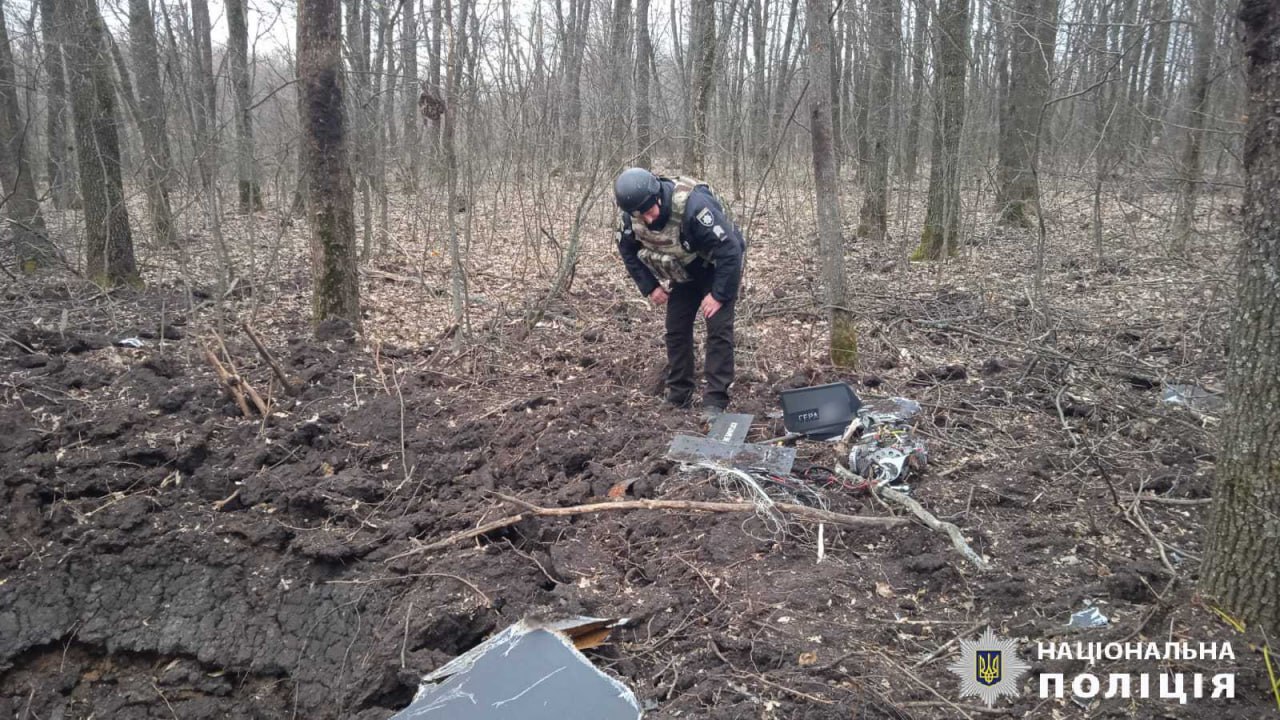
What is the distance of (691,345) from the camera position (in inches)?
196

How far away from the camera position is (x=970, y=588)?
2.91 m

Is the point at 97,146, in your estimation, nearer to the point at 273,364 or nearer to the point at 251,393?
the point at 273,364

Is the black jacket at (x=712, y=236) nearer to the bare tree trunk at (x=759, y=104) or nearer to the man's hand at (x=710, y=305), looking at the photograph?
the man's hand at (x=710, y=305)

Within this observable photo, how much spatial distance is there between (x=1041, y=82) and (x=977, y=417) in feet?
27.1

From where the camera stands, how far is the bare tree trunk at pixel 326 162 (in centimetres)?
553

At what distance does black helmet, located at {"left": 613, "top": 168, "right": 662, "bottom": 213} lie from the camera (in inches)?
171

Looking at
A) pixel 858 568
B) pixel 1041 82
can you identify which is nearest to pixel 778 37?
pixel 1041 82

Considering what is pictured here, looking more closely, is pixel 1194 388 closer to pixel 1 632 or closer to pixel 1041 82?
pixel 1 632

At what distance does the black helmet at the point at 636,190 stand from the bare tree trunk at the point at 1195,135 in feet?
18.0

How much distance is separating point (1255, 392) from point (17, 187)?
9.23 m

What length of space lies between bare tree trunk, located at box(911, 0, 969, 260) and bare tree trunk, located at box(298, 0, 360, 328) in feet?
18.2

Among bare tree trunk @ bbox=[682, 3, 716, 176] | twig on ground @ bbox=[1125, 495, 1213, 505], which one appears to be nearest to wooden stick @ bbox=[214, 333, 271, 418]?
twig on ground @ bbox=[1125, 495, 1213, 505]

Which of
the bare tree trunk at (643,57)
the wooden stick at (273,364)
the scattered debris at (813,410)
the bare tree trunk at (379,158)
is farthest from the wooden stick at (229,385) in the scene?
the bare tree trunk at (643,57)

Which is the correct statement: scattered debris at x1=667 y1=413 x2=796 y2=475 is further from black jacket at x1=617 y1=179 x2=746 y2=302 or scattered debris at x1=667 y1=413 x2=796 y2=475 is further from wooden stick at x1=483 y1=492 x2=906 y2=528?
black jacket at x1=617 y1=179 x2=746 y2=302
